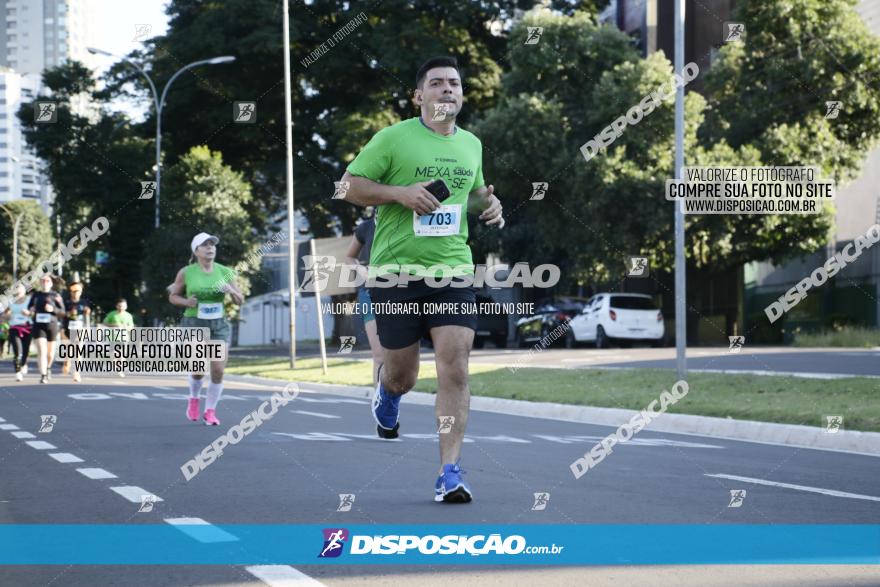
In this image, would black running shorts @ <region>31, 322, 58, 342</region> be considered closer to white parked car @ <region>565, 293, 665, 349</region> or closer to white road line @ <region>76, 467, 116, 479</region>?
white road line @ <region>76, 467, 116, 479</region>

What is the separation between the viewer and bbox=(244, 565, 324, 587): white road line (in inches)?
192

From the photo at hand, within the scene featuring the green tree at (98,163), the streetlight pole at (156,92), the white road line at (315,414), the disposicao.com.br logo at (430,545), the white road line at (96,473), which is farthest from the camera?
the green tree at (98,163)

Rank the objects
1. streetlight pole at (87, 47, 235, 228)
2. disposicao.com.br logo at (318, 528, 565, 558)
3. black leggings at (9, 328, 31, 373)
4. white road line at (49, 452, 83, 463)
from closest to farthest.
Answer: disposicao.com.br logo at (318, 528, 565, 558)
white road line at (49, 452, 83, 463)
black leggings at (9, 328, 31, 373)
streetlight pole at (87, 47, 235, 228)

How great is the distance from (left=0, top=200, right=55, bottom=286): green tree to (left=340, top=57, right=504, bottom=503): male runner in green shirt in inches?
3296

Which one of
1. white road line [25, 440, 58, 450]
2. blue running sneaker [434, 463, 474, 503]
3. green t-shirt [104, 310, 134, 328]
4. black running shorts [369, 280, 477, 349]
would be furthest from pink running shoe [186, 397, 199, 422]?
green t-shirt [104, 310, 134, 328]

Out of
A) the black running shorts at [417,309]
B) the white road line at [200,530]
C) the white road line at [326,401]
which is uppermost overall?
the black running shorts at [417,309]

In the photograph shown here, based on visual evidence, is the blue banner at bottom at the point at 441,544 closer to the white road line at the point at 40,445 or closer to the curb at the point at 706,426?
→ the white road line at the point at 40,445

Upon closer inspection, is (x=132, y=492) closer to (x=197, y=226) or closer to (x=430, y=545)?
(x=430, y=545)

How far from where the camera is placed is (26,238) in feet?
305

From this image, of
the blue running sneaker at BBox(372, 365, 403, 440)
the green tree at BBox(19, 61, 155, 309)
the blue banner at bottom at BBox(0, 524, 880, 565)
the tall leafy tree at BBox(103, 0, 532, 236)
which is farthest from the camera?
the green tree at BBox(19, 61, 155, 309)

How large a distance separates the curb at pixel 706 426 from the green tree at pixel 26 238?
74.2m

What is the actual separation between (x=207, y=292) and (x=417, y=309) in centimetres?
685

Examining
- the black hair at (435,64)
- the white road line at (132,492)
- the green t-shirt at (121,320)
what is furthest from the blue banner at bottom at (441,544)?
the green t-shirt at (121,320)

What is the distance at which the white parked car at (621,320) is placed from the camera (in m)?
34.8
